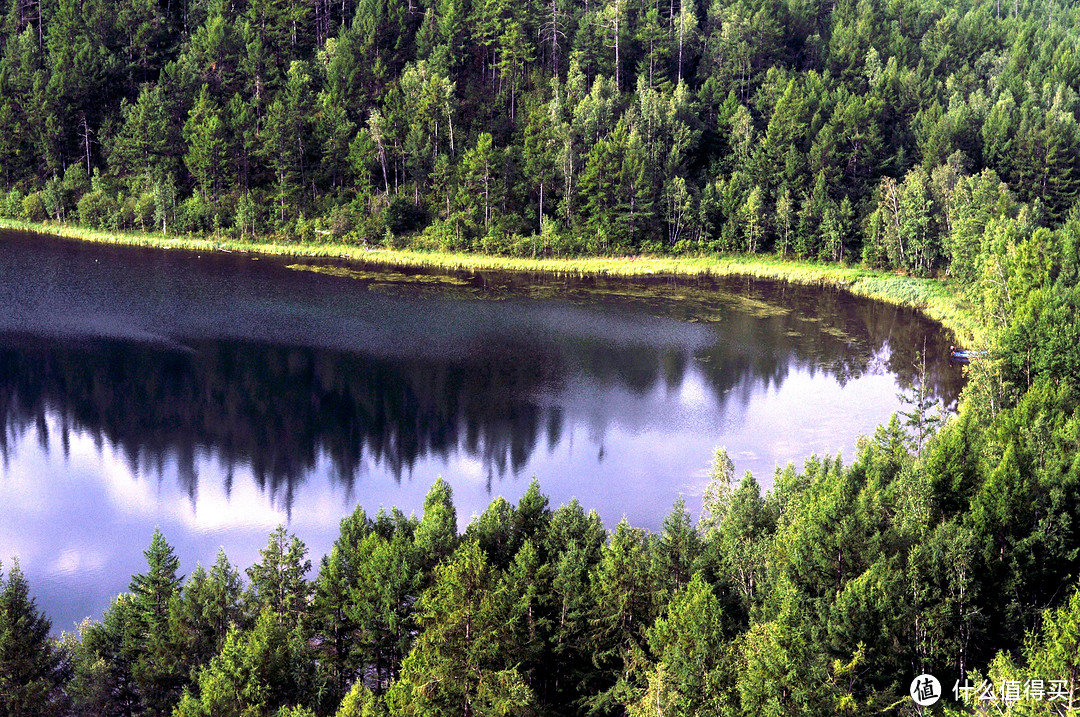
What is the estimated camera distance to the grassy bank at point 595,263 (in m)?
69.6

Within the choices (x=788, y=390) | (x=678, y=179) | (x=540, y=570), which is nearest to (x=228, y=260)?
(x=678, y=179)

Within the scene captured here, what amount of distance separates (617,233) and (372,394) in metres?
37.3

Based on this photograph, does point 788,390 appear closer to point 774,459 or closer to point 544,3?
point 774,459

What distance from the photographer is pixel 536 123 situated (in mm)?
81500

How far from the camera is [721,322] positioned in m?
60.2

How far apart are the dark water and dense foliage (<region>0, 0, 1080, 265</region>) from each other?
11.1m

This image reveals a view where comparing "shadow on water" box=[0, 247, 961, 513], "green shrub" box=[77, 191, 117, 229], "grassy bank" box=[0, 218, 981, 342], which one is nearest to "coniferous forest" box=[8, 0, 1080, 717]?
"green shrub" box=[77, 191, 117, 229]

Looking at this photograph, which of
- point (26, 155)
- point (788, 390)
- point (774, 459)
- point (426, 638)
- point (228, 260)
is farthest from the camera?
point (26, 155)

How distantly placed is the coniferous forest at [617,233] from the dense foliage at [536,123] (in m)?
0.30

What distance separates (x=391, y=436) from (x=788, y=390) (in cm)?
1938

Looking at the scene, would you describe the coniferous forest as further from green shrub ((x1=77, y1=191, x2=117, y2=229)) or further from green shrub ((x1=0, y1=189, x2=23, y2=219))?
green shrub ((x1=0, y1=189, x2=23, y2=219))

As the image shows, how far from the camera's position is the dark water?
34.9 metres

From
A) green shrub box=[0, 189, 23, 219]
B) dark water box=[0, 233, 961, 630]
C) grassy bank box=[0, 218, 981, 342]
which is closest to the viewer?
dark water box=[0, 233, 961, 630]

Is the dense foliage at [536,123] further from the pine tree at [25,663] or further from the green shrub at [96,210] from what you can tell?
the pine tree at [25,663]
